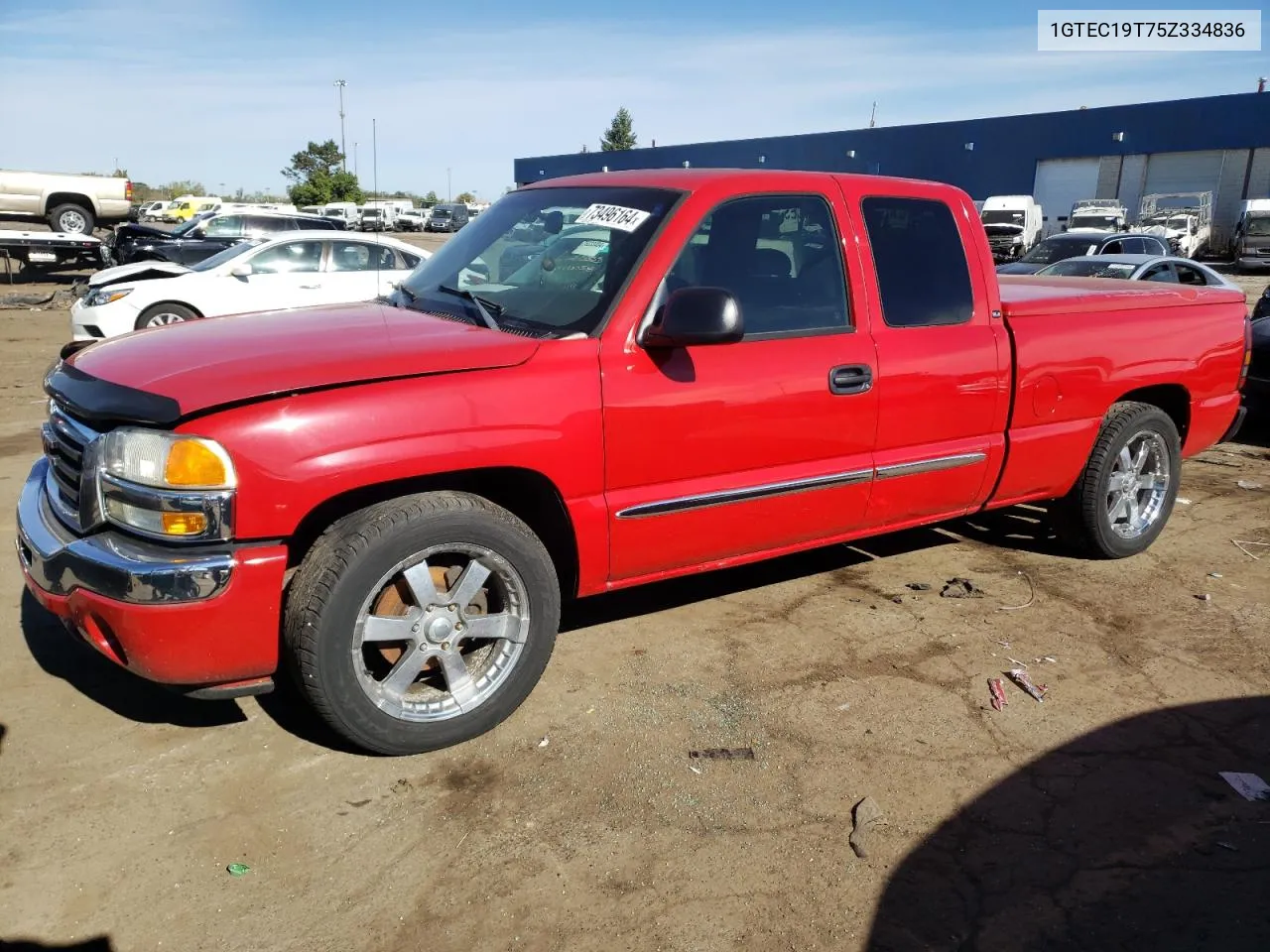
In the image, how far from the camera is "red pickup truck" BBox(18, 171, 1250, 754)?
2793mm

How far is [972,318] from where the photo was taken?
4.27 meters

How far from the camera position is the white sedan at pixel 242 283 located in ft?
34.9

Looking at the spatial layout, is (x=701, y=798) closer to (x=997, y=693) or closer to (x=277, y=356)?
(x=997, y=693)

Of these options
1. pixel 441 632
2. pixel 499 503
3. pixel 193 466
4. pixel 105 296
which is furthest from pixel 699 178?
pixel 105 296

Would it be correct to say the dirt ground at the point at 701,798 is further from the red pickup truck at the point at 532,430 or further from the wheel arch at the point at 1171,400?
the wheel arch at the point at 1171,400

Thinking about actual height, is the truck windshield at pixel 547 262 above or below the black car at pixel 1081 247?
above

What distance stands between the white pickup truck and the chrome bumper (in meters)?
25.0

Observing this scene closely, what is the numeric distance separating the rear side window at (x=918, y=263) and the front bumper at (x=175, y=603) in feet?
8.58

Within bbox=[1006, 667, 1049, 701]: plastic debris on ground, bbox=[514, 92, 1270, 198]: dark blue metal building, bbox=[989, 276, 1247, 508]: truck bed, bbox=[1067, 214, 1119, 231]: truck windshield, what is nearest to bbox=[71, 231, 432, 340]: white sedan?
bbox=[989, 276, 1247, 508]: truck bed

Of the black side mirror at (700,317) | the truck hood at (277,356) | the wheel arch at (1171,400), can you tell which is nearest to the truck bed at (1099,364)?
the wheel arch at (1171,400)

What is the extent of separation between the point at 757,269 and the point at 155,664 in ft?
8.19

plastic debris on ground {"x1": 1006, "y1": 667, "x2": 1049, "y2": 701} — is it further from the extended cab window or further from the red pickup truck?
the extended cab window

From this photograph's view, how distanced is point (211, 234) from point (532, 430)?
55.6 feet

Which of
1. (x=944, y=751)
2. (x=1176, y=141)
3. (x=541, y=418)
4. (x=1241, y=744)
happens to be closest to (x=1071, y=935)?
(x=944, y=751)
